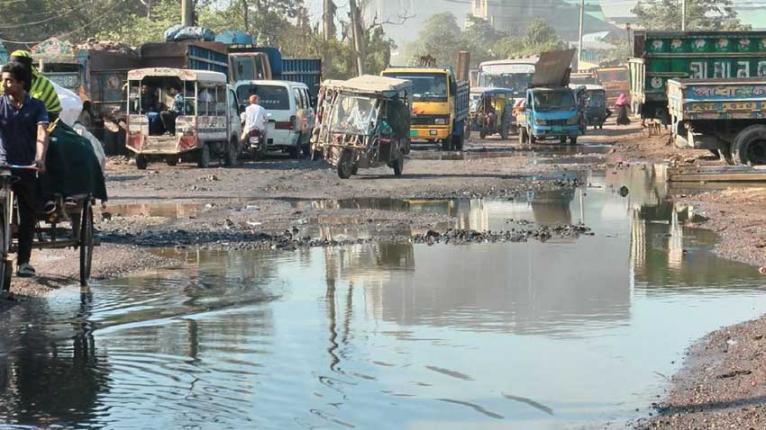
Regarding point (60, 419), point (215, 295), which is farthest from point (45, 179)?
point (60, 419)

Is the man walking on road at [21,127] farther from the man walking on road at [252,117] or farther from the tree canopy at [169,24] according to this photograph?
the tree canopy at [169,24]

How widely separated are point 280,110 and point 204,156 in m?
4.73

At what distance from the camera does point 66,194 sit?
1030 cm

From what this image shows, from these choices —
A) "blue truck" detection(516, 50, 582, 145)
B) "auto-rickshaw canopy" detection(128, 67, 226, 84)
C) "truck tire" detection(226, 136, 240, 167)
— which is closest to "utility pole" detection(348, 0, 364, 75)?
"blue truck" detection(516, 50, 582, 145)

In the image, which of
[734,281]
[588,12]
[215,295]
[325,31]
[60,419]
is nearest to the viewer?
[60,419]

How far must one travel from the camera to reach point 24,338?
8633mm

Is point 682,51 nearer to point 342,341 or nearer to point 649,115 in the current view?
point 649,115

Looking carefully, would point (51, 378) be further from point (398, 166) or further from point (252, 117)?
point (252, 117)

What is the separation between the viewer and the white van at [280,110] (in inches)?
1254

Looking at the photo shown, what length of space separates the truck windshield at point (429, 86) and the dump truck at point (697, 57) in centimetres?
945

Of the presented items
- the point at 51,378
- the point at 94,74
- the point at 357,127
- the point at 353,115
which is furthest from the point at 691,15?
the point at 51,378

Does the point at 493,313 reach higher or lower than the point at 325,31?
lower

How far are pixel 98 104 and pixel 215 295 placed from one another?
21562 millimetres

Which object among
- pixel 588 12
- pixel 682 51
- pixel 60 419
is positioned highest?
pixel 588 12
